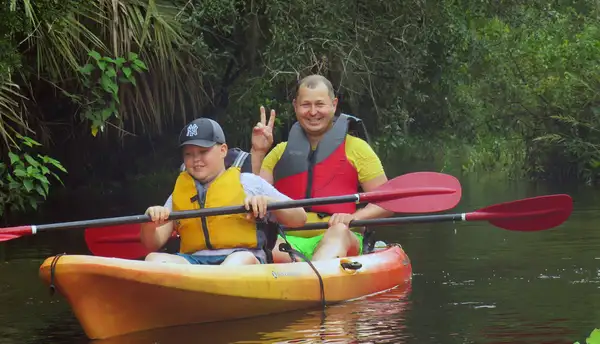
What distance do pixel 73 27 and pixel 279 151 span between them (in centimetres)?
330

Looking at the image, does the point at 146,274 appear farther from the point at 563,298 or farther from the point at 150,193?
the point at 150,193

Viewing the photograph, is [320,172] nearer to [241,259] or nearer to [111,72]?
[241,259]

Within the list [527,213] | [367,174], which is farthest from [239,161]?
[527,213]

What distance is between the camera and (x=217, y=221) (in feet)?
23.8

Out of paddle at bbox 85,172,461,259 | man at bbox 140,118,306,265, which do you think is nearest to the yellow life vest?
man at bbox 140,118,306,265

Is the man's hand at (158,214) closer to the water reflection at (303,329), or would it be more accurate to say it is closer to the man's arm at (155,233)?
the man's arm at (155,233)

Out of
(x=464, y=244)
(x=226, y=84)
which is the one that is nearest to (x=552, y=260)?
(x=464, y=244)

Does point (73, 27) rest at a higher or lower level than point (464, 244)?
higher

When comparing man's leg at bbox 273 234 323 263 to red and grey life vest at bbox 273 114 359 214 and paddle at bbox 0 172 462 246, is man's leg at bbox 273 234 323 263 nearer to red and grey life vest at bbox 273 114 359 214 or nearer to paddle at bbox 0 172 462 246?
red and grey life vest at bbox 273 114 359 214

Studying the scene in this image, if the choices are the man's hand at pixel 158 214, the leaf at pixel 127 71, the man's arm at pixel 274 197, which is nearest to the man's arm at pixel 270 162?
the man's arm at pixel 274 197

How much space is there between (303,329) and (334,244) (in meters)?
1.24

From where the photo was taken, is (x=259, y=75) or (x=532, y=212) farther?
(x=259, y=75)

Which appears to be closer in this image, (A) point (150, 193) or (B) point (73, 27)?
(B) point (73, 27)

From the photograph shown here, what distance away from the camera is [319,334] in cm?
676
